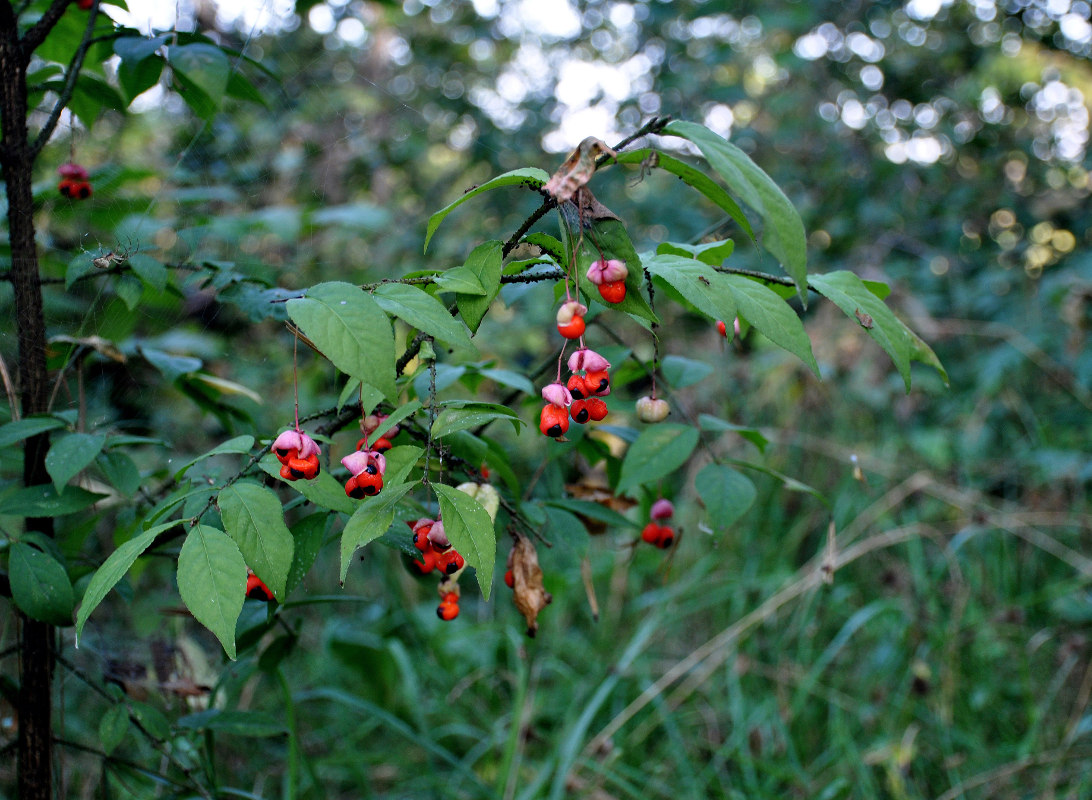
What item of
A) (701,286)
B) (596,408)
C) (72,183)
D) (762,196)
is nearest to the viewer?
(762,196)

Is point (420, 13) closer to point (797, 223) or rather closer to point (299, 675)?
point (299, 675)

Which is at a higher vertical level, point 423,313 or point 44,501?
point 423,313

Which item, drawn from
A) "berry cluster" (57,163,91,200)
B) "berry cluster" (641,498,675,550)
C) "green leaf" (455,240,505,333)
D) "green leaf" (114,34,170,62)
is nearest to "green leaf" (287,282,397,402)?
"green leaf" (455,240,505,333)

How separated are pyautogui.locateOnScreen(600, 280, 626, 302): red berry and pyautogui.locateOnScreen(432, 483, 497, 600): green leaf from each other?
10.2 inches

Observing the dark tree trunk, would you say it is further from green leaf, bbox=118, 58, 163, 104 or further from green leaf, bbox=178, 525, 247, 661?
green leaf, bbox=178, 525, 247, 661

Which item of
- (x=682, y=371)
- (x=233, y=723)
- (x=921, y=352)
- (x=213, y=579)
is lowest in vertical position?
(x=233, y=723)

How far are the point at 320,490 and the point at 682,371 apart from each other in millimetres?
697

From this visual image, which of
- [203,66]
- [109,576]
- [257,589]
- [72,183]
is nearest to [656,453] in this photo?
[257,589]

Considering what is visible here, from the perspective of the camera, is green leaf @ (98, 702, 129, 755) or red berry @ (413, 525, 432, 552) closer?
red berry @ (413, 525, 432, 552)

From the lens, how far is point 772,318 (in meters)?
0.80

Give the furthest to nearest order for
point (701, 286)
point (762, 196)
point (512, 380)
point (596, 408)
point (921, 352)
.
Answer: point (512, 380) < point (921, 352) < point (596, 408) < point (701, 286) < point (762, 196)

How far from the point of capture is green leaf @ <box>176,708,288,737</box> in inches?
46.6

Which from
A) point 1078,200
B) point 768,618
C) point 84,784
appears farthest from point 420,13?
point 84,784

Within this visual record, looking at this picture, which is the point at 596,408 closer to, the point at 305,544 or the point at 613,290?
the point at 613,290
